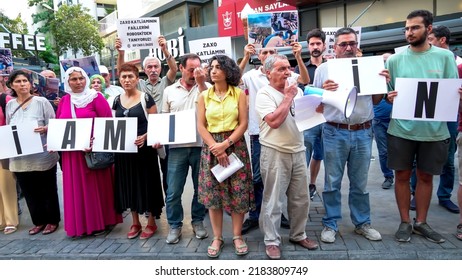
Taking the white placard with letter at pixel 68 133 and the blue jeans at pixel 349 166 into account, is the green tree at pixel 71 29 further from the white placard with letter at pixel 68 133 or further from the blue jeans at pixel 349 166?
the blue jeans at pixel 349 166

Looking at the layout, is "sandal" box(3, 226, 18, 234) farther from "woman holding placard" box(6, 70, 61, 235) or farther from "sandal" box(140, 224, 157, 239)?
"sandal" box(140, 224, 157, 239)

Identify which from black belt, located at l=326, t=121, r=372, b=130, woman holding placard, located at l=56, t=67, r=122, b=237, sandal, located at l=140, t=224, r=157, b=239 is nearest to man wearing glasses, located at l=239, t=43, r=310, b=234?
black belt, located at l=326, t=121, r=372, b=130

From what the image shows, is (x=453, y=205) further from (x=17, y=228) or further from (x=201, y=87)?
(x=17, y=228)

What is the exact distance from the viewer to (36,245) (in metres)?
4.20

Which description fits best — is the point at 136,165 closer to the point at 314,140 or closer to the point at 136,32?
the point at 136,32

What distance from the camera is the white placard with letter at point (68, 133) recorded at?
4090mm

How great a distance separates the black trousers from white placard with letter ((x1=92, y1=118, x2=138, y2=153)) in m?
1.00

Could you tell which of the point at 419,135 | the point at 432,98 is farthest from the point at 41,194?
the point at 432,98

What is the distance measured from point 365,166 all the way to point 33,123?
12.4 ft

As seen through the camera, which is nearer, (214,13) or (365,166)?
(365,166)

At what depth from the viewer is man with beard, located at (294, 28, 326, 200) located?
463 centimetres

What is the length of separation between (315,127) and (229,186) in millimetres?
1982
